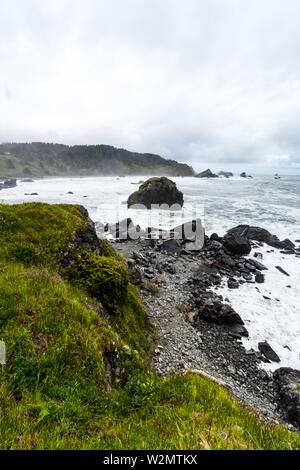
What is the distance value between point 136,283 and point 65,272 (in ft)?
18.7

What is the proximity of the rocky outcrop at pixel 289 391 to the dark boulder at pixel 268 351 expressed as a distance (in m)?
0.69

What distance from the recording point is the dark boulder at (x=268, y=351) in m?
8.38

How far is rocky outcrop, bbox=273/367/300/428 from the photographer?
607cm

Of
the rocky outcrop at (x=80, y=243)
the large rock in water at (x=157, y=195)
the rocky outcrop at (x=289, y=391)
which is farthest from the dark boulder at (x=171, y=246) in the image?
the large rock in water at (x=157, y=195)

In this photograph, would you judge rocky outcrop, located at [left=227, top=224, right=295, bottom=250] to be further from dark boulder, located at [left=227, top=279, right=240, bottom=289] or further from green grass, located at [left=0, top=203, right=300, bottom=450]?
green grass, located at [left=0, top=203, right=300, bottom=450]

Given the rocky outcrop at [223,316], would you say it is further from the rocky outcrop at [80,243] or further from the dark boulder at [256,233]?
the dark boulder at [256,233]

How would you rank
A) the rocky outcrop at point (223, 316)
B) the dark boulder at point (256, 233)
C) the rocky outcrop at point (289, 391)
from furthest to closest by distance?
the dark boulder at point (256, 233)
the rocky outcrop at point (223, 316)
the rocky outcrop at point (289, 391)

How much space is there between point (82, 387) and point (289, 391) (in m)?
7.22

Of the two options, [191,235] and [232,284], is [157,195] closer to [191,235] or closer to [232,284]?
[191,235]

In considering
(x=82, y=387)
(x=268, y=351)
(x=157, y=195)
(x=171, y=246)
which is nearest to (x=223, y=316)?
(x=268, y=351)

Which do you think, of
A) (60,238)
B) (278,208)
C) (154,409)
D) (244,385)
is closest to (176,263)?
(244,385)

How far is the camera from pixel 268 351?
861 cm
